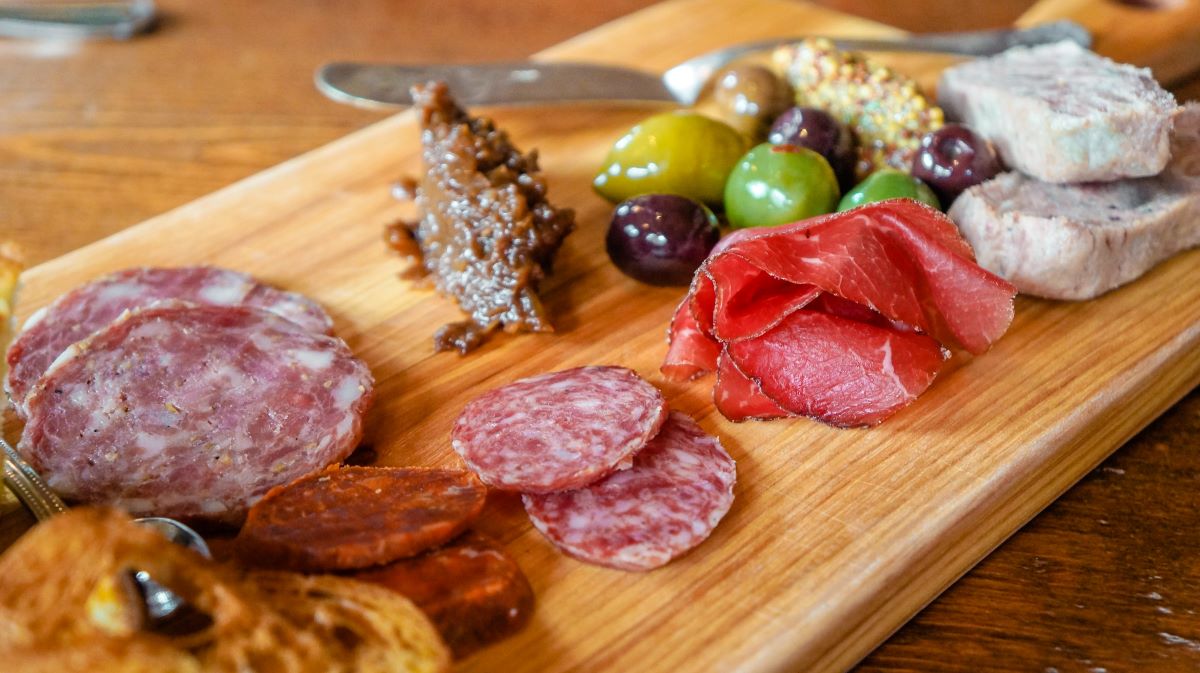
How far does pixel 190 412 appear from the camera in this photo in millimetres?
1629

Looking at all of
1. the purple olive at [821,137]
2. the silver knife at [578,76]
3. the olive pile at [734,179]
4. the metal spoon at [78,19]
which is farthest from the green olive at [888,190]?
the metal spoon at [78,19]

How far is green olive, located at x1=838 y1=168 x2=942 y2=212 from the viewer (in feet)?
6.70

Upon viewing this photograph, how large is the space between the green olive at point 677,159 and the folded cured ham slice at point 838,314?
0.41m

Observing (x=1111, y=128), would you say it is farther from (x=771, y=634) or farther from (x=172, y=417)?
(x=172, y=417)

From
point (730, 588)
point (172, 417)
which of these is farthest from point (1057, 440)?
point (172, 417)

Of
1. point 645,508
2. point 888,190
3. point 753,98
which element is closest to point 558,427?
point 645,508

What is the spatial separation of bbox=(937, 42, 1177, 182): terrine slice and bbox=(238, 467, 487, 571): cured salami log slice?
126cm

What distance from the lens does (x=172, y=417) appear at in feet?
5.30

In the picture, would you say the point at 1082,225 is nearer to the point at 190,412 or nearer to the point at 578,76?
the point at 578,76

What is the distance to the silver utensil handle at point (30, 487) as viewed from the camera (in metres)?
1.53

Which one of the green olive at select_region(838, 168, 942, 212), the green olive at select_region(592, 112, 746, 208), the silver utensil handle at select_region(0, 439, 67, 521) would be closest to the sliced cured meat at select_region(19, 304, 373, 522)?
the silver utensil handle at select_region(0, 439, 67, 521)

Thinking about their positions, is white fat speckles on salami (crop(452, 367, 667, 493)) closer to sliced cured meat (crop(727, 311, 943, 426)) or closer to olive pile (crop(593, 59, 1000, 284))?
sliced cured meat (crop(727, 311, 943, 426))

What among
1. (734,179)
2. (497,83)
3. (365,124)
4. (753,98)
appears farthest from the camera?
(365,124)

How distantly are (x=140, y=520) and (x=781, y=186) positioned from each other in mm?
1272
